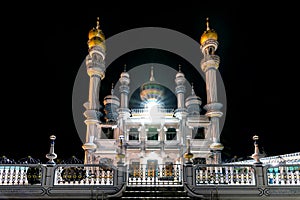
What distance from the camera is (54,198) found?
1225 cm

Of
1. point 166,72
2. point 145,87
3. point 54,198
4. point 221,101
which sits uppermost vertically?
point 166,72

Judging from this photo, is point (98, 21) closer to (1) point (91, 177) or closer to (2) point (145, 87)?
(2) point (145, 87)

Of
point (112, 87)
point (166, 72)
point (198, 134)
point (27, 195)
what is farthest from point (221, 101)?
point (27, 195)

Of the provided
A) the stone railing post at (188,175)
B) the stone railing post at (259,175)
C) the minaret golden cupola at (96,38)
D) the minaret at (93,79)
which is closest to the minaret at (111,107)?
the minaret at (93,79)

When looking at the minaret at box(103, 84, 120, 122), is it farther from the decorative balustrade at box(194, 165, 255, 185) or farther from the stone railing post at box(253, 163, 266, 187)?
the stone railing post at box(253, 163, 266, 187)

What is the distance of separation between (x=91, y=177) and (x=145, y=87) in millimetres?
20798

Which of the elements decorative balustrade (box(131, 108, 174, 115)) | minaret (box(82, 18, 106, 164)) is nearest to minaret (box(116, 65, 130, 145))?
decorative balustrade (box(131, 108, 174, 115))

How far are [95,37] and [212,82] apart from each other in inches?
539

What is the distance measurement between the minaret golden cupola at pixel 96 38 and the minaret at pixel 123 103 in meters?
4.18

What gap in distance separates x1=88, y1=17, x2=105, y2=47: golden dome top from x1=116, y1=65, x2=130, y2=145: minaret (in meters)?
4.45

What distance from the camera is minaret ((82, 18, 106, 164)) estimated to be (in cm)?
2678

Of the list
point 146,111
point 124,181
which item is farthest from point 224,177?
point 146,111

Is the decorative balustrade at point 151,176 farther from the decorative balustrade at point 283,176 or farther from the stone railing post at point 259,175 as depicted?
the decorative balustrade at point 283,176

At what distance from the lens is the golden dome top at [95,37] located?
1257 inches
